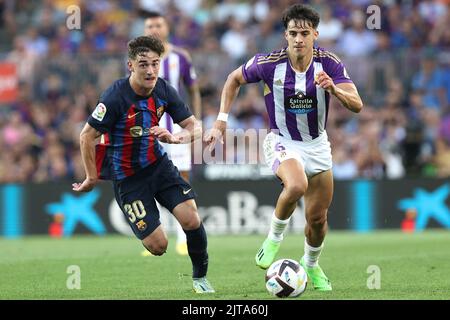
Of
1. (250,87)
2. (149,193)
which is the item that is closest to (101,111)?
(149,193)

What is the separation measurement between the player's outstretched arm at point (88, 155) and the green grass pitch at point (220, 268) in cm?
95

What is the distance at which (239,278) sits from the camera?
10414 mm

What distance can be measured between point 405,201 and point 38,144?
6.95 meters

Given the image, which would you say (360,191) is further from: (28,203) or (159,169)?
(159,169)

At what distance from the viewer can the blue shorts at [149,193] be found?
30.3ft

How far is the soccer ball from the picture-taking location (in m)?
8.76

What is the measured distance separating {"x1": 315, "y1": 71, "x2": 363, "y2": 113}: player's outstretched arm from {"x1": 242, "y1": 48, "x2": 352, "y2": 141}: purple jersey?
262 millimetres

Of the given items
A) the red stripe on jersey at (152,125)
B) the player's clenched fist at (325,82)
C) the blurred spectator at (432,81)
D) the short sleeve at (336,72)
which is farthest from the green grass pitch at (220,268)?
the blurred spectator at (432,81)

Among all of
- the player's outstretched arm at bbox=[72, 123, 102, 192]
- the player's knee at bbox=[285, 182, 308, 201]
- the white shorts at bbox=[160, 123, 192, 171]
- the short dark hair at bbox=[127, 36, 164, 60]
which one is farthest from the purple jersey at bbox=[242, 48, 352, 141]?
the white shorts at bbox=[160, 123, 192, 171]

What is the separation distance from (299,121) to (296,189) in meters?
0.83

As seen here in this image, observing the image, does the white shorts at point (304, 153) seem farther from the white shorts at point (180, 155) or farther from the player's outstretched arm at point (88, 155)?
the white shorts at point (180, 155)

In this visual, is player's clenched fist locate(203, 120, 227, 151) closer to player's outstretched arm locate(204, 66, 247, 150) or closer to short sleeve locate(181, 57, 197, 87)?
player's outstretched arm locate(204, 66, 247, 150)

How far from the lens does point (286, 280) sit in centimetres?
878

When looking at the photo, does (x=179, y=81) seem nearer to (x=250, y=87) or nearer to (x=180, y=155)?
(x=180, y=155)
